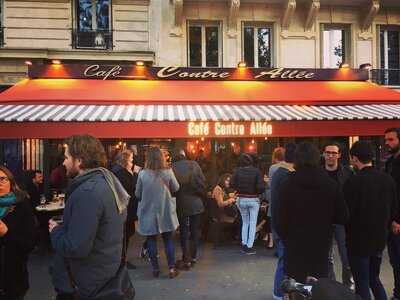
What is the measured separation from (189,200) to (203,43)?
622 centimetres

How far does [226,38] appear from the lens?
11.5m

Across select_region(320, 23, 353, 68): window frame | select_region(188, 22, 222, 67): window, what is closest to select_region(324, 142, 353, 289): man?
select_region(188, 22, 222, 67): window

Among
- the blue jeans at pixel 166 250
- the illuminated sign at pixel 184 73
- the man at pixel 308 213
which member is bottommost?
the blue jeans at pixel 166 250

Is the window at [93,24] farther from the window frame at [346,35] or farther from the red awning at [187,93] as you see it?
the window frame at [346,35]

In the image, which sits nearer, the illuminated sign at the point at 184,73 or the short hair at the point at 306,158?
the short hair at the point at 306,158

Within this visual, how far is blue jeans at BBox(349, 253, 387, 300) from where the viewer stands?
402 cm

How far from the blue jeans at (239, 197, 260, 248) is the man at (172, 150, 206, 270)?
0.88m

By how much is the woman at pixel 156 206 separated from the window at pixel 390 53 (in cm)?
863

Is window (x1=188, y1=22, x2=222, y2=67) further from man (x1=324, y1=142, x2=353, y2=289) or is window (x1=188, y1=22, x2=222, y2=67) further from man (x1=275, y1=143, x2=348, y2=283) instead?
man (x1=275, y1=143, x2=348, y2=283)

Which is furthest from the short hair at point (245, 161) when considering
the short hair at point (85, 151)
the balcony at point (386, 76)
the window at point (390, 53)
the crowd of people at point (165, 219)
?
the window at point (390, 53)

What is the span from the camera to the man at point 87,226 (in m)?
2.62

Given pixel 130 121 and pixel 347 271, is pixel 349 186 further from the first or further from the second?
pixel 130 121

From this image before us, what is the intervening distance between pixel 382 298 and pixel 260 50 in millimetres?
8754

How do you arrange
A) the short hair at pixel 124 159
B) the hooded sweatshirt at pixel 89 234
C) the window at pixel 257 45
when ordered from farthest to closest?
the window at pixel 257 45 < the short hair at pixel 124 159 < the hooded sweatshirt at pixel 89 234
